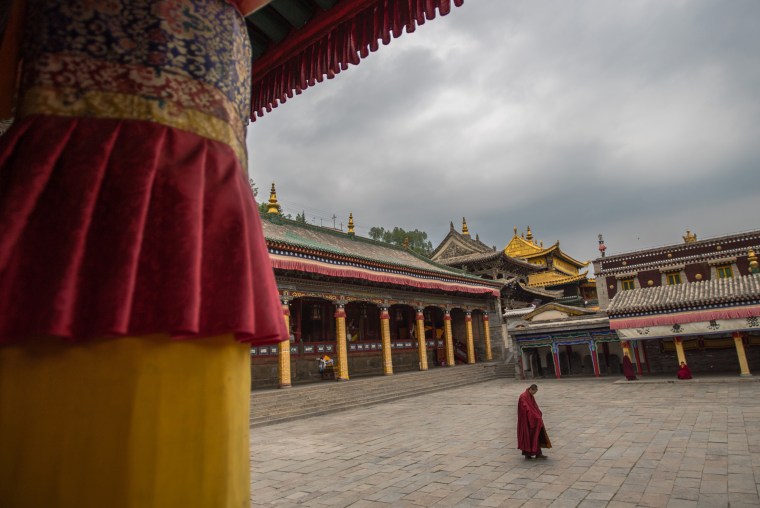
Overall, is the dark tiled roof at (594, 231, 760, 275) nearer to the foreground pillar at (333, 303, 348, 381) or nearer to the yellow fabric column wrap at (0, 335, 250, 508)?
the foreground pillar at (333, 303, 348, 381)

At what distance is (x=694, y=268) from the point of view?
74.3ft

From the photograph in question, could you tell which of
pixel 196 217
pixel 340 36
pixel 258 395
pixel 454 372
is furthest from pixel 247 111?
pixel 454 372

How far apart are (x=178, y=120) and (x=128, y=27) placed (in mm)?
318

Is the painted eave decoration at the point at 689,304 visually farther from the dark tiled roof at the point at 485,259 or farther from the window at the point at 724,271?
the dark tiled roof at the point at 485,259

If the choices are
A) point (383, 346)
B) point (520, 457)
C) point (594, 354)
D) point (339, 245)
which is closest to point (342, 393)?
point (383, 346)

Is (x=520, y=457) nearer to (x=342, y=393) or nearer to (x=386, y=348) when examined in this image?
(x=342, y=393)

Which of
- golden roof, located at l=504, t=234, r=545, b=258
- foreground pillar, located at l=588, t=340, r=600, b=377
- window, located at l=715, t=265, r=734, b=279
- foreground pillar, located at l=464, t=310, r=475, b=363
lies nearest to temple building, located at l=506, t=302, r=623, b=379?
foreground pillar, located at l=588, t=340, r=600, b=377

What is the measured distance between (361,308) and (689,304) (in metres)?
12.1

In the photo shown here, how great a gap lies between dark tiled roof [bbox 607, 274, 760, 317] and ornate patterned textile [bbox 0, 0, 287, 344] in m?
16.5

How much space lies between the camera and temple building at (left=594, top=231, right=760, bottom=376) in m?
13.5

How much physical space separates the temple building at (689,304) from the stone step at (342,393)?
6.56 meters

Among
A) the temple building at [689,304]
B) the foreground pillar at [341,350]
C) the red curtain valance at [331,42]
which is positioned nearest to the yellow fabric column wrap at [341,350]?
the foreground pillar at [341,350]

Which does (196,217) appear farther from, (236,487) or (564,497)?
(564,497)

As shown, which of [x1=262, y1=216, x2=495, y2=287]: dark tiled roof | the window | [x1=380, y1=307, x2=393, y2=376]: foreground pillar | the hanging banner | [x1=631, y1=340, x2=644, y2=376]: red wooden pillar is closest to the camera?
the hanging banner
